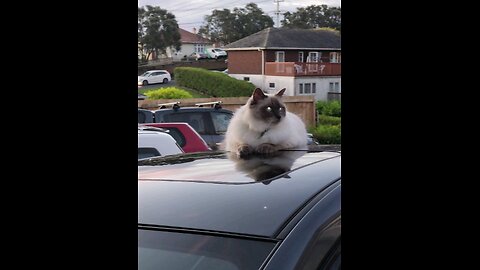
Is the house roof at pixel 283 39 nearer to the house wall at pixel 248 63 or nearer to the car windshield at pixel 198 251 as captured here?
the house wall at pixel 248 63

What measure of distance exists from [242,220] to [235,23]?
31.5 metres

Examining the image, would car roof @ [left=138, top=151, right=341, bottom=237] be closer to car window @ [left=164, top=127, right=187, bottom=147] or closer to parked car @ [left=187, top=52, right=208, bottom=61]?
car window @ [left=164, top=127, right=187, bottom=147]

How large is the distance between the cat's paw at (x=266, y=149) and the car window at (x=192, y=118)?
18.4 ft

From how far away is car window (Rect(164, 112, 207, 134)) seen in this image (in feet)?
30.0

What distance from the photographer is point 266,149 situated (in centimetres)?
354

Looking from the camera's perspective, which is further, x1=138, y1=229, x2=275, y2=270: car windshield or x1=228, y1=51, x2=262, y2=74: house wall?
x1=228, y1=51, x2=262, y2=74: house wall

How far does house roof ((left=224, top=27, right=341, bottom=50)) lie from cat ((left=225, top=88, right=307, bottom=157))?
26.1m

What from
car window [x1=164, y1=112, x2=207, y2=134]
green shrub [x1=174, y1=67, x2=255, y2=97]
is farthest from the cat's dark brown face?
green shrub [x1=174, y1=67, x2=255, y2=97]

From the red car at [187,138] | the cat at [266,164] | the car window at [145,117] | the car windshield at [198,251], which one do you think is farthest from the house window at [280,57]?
the car windshield at [198,251]

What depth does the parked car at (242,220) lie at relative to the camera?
5.70 ft

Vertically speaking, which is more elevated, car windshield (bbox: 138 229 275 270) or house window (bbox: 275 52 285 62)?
house window (bbox: 275 52 285 62)
